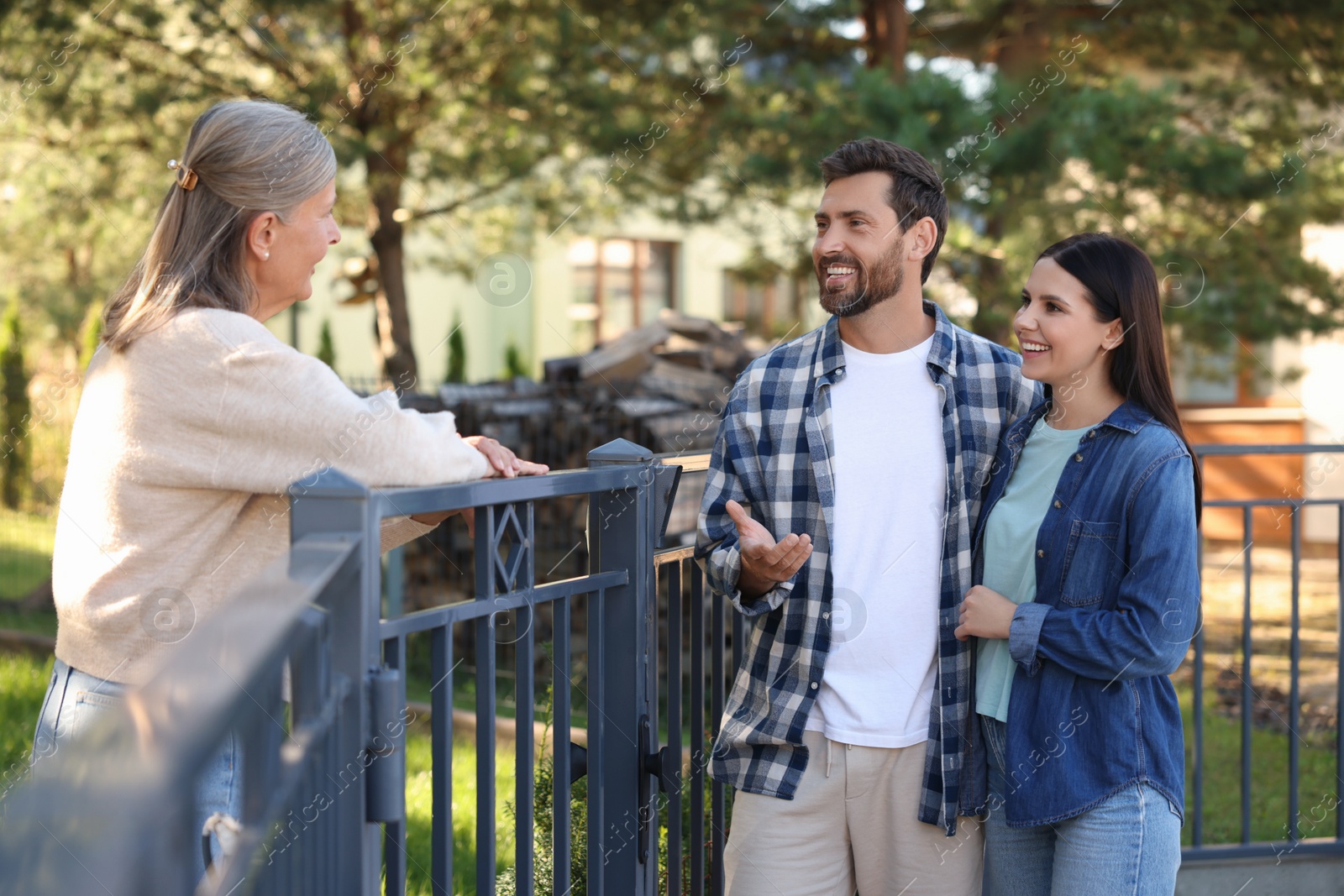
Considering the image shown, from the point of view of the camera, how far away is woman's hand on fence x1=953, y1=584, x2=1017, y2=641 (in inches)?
83.9

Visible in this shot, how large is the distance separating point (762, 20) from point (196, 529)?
806cm

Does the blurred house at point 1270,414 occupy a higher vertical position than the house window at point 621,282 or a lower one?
lower

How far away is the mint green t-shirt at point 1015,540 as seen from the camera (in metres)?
2.22

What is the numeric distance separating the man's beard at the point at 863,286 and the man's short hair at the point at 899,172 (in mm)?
95

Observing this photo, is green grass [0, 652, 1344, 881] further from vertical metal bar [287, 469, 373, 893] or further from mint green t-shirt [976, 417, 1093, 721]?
vertical metal bar [287, 469, 373, 893]

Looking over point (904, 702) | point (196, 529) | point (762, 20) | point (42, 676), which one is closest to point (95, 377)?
point (196, 529)

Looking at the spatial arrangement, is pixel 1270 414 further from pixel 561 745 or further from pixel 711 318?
pixel 561 745

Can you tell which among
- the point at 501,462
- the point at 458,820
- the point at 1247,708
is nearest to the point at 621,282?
the point at 458,820

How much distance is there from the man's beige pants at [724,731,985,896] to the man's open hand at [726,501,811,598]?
311 millimetres

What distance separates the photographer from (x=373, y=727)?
1.46m

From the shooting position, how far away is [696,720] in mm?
2768

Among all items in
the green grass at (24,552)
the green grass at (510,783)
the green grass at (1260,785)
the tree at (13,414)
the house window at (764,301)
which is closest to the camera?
the green grass at (510,783)

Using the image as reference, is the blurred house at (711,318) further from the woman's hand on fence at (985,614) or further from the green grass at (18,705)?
the green grass at (18,705)

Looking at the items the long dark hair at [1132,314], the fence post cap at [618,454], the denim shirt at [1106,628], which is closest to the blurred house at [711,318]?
the long dark hair at [1132,314]
